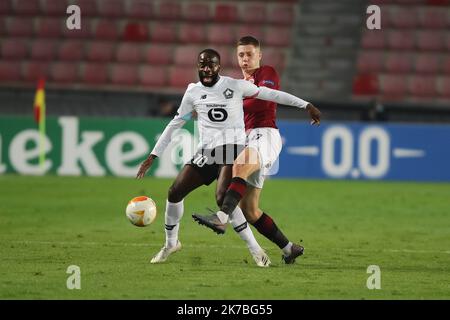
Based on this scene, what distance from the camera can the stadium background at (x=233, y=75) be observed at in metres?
17.8

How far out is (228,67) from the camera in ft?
70.4

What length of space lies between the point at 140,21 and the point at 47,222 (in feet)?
34.6

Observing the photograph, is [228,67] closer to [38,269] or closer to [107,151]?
[107,151]

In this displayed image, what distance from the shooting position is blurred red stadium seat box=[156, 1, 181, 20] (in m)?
22.5

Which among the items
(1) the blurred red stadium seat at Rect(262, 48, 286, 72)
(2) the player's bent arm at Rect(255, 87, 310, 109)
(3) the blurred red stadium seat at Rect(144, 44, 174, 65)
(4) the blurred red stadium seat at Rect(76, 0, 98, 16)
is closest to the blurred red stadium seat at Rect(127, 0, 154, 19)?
(4) the blurred red stadium seat at Rect(76, 0, 98, 16)

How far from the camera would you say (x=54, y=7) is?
73.9ft

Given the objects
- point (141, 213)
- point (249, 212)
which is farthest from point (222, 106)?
point (141, 213)

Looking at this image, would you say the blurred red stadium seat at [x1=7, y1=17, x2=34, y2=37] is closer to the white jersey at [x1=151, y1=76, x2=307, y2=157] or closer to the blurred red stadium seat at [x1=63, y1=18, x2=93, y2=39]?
the blurred red stadium seat at [x1=63, y1=18, x2=93, y2=39]

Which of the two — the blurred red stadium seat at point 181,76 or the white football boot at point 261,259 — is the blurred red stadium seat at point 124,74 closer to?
the blurred red stadium seat at point 181,76

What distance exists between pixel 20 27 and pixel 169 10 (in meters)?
3.33

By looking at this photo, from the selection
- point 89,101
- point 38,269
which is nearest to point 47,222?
point 38,269

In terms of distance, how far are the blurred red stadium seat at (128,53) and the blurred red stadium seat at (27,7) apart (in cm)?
218

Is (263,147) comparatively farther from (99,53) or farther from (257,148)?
(99,53)

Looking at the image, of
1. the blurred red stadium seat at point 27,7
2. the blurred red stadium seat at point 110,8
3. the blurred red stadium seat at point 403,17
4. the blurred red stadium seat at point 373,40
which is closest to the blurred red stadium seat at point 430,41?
the blurred red stadium seat at point 403,17
